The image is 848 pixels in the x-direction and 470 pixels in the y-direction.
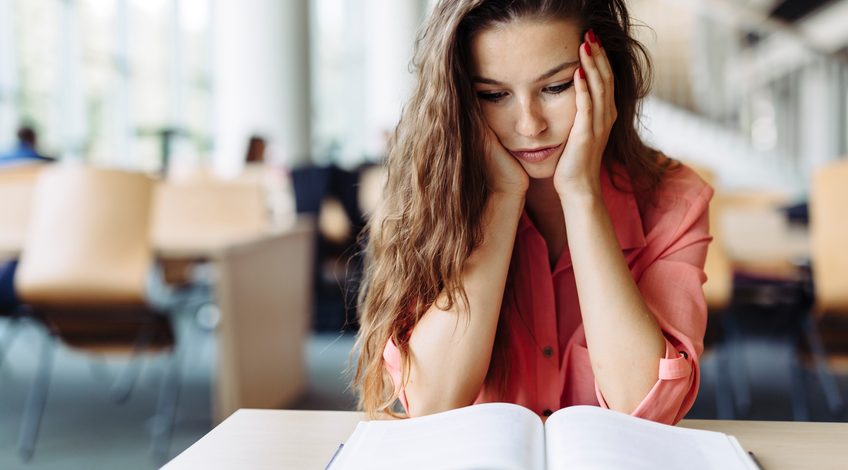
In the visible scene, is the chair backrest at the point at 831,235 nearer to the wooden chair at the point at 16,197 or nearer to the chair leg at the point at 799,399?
the chair leg at the point at 799,399

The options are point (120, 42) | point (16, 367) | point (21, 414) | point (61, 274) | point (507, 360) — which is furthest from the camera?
point (120, 42)

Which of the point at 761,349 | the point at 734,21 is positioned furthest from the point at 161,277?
the point at 734,21

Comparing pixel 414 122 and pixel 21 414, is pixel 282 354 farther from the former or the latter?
pixel 414 122

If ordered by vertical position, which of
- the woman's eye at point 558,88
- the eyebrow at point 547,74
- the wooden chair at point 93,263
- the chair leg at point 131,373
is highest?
the eyebrow at point 547,74

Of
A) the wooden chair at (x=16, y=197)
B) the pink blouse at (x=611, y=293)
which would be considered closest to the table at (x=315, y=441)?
the pink blouse at (x=611, y=293)

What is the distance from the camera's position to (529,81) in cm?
104

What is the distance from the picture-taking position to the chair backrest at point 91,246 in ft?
8.66

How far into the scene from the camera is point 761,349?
13.6 ft

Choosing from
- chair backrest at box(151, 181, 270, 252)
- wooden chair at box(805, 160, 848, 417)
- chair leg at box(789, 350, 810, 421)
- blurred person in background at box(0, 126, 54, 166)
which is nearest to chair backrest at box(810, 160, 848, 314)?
wooden chair at box(805, 160, 848, 417)

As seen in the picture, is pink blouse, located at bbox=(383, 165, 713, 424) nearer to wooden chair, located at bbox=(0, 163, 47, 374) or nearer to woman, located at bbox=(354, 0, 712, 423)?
woman, located at bbox=(354, 0, 712, 423)

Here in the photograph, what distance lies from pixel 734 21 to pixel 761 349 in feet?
14.5

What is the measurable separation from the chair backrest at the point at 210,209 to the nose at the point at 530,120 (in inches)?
103

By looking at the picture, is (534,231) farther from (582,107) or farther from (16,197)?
(16,197)

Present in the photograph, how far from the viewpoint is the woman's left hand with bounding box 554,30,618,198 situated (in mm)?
1076
